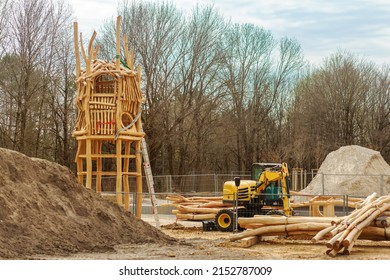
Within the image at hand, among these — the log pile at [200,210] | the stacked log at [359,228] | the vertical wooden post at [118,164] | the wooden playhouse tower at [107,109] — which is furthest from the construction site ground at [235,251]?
the log pile at [200,210]

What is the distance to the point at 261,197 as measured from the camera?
22.1m

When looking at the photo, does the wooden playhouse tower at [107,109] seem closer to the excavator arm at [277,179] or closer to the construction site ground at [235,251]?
the excavator arm at [277,179]

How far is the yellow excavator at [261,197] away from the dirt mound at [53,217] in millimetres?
5064

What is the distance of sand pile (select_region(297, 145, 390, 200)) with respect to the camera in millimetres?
36562

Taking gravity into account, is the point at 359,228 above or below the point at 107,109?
below

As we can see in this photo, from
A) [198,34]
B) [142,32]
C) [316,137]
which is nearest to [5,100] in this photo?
[142,32]

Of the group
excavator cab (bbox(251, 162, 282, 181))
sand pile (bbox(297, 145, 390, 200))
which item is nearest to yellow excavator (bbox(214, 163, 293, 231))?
excavator cab (bbox(251, 162, 282, 181))

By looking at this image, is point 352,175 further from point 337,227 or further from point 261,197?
point 337,227

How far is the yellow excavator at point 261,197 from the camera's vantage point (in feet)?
71.3

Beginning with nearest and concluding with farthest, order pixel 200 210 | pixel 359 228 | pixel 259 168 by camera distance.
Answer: pixel 359 228
pixel 259 168
pixel 200 210

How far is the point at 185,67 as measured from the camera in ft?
163

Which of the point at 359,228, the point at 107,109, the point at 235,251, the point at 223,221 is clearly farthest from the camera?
the point at 223,221

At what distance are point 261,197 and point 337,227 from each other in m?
7.39

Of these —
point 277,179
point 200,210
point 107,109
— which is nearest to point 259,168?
point 277,179
